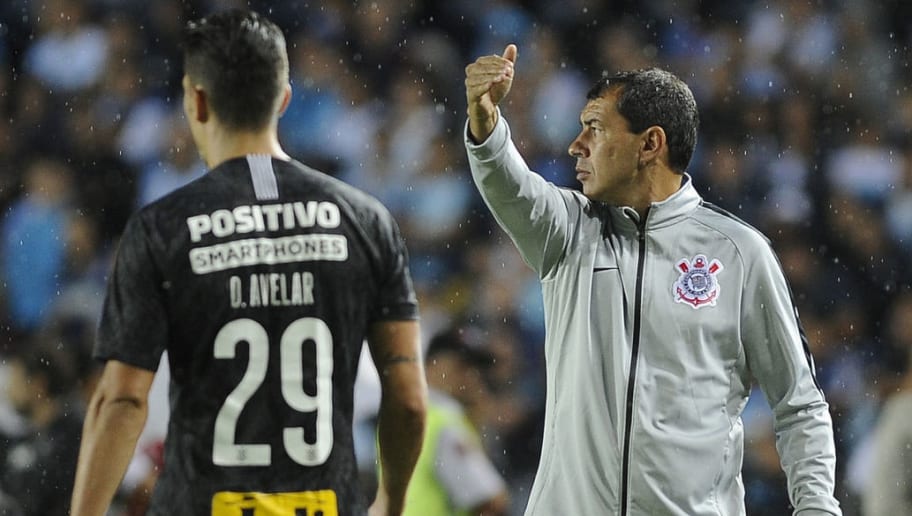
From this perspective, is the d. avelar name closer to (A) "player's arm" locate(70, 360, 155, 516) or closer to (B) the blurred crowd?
(A) "player's arm" locate(70, 360, 155, 516)

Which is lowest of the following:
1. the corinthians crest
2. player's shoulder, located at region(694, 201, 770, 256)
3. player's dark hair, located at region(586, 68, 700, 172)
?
the corinthians crest

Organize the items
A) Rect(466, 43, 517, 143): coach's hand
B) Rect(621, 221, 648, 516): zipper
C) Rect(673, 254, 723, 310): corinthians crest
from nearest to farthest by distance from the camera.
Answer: Rect(466, 43, 517, 143): coach's hand → Rect(621, 221, 648, 516): zipper → Rect(673, 254, 723, 310): corinthians crest

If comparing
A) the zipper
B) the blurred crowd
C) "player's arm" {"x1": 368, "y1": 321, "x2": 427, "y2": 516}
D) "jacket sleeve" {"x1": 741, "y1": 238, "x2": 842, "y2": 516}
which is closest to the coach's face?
the zipper

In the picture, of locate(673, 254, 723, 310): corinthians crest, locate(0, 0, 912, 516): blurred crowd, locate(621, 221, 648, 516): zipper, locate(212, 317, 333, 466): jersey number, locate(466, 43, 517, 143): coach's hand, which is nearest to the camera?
locate(212, 317, 333, 466): jersey number

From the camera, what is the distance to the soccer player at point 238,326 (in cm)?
210

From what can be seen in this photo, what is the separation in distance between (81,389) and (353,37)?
229 cm

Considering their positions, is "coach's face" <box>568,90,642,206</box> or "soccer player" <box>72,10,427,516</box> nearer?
"soccer player" <box>72,10,427,516</box>

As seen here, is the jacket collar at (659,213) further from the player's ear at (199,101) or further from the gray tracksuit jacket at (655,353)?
the player's ear at (199,101)

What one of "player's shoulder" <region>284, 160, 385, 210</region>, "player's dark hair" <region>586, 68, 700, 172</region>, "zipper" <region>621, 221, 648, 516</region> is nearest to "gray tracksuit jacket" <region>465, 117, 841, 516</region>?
"zipper" <region>621, 221, 648, 516</region>

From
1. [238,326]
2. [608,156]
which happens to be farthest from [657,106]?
[238,326]

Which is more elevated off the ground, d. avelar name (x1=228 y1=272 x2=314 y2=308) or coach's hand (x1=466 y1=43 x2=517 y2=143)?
coach's hand (x1=466 y1=43 x2=517 y2=143)

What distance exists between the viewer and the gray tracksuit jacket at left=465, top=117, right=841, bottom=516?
9.45 feet

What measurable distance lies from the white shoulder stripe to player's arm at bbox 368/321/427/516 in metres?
0.30

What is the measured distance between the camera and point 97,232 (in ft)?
20.0
